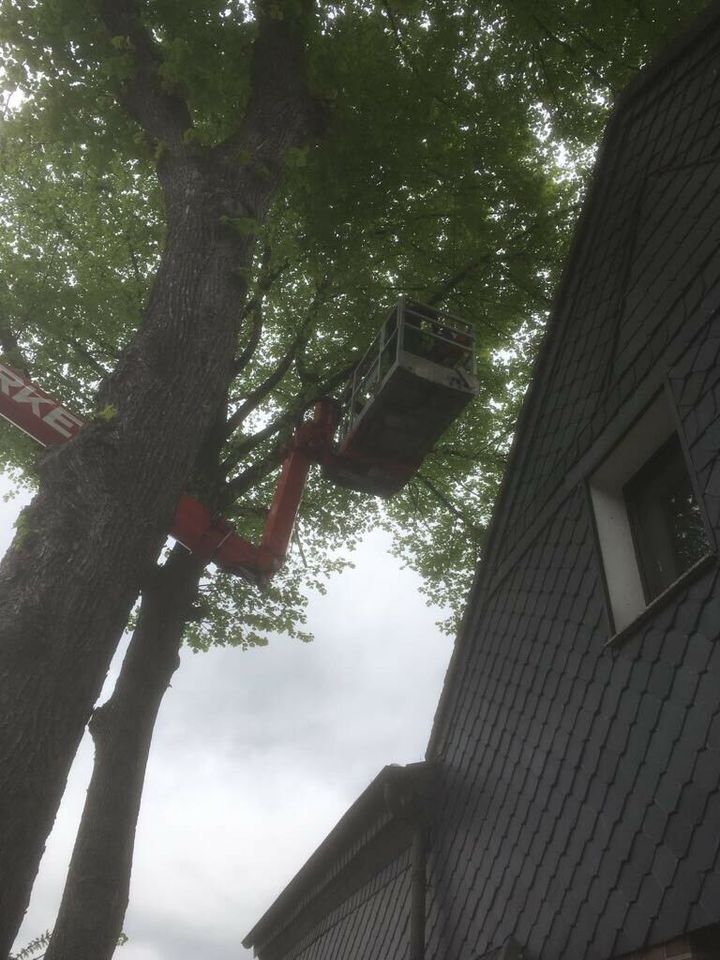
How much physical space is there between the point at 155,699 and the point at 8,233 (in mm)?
8361

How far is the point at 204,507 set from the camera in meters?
9.42

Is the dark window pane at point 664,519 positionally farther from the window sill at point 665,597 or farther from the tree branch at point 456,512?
the tree branch at point 456,512

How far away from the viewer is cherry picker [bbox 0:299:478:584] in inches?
356

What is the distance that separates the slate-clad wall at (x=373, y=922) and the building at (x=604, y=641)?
0.05 meters

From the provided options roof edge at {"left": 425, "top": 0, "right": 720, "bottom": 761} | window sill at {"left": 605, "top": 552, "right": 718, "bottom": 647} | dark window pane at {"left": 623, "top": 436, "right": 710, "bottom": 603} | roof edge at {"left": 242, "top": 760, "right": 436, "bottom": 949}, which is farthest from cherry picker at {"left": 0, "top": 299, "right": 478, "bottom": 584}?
window sill at {"left": 605, "top": 552, "right": 718, "bottom": 647}

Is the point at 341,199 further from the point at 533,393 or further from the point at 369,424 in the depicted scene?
the point at 533,393

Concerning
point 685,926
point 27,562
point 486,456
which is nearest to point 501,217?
point 486,456

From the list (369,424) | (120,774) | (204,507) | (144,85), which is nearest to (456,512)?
(369,424)

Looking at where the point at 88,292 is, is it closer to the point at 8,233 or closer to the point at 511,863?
the point at 8,233

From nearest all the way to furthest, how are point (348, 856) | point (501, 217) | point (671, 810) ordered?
point (671, 810) < point (348, 856) < point (501, 217)

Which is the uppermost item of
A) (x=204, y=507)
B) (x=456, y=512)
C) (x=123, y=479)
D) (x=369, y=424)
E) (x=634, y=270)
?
(x=456, y=512)

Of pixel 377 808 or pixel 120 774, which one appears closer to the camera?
pixel 377 808

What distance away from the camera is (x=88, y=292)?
1219 cm

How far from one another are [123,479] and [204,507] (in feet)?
14.6
